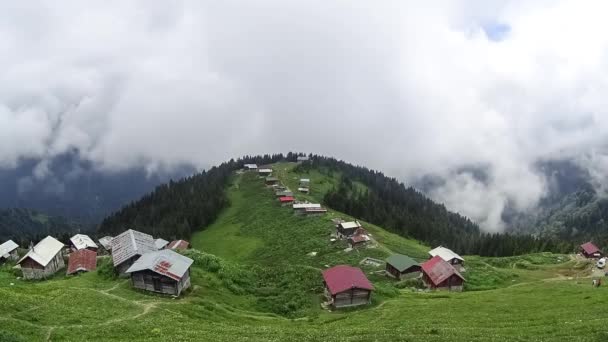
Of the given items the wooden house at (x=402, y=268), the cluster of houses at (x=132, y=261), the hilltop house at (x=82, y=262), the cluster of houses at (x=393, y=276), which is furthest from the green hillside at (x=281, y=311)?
the hilltop house at (x=82, y=262)

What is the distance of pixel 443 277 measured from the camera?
87438mm

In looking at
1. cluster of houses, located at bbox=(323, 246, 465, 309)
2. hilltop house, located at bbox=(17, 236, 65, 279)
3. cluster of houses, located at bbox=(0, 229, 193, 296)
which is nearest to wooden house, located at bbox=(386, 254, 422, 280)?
cluster of houses, located at bbox=(323, 246, 465, 309)

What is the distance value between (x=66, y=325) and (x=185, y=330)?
1101 centimetres

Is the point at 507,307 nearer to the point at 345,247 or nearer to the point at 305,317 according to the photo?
the point at 305,317

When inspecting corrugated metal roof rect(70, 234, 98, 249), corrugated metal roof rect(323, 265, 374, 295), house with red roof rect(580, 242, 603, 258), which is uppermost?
house with red roof rect(580, 242, 603, 258)

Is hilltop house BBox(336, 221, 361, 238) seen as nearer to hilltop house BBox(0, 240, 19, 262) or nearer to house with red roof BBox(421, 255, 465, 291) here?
house with red roof BBox(421, 255, 465, 291)

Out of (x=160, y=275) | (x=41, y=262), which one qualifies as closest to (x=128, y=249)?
(x=160, y=275)

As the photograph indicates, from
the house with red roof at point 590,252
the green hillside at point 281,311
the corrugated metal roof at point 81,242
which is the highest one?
the house with red roof at point 590,252

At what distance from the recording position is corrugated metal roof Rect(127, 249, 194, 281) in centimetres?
6322

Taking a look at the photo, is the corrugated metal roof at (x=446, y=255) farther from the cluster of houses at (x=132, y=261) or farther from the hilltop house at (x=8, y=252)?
the hilltop house at (x=8, y=252)

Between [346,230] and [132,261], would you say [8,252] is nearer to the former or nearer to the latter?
[132,261]

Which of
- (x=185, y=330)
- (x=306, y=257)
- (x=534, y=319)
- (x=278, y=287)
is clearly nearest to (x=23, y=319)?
(x=185, y=330)

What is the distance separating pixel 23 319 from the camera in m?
43.0

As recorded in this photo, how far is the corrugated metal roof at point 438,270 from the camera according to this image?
3445 inches
